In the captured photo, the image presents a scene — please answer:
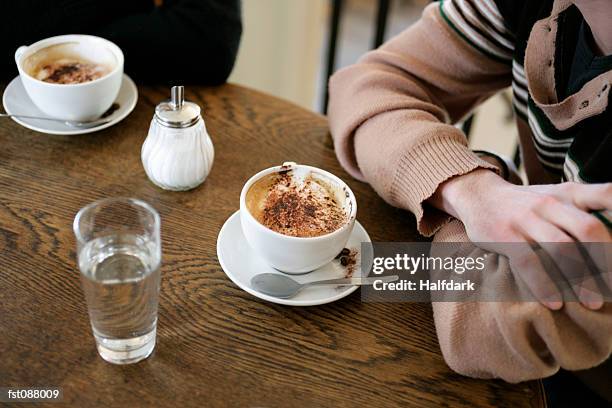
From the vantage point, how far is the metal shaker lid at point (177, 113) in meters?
0.82

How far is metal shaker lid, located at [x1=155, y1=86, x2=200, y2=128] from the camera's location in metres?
0.82

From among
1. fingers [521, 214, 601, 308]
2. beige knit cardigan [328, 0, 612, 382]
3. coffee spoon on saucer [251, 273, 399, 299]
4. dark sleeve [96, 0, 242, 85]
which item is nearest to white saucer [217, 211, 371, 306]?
coffee spoon on saucer [251, 273, 399, 299]

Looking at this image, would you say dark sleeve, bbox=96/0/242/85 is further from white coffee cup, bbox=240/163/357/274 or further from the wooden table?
white coffee cup, bbox=240/163/357/274

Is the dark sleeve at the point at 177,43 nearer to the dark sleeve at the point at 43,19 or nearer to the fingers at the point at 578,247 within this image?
the dark sleeve at the point at 43,19

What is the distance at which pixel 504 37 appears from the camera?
3.25 feet

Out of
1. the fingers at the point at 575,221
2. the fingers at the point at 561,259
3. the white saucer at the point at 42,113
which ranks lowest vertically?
the white saucer at the point at 42,113

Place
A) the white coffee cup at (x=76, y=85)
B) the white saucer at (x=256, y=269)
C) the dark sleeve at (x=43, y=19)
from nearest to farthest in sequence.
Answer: the white saucer at (x=256, y=269), the white coffee cup at (x=76, y=85), the dark sleeve at (x=43, y=19)

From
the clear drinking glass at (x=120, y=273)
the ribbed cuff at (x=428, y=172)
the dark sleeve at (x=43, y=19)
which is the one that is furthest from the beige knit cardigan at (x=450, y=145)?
the dark sleeve at (x=43, y=19)

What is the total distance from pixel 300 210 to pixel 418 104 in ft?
0.93

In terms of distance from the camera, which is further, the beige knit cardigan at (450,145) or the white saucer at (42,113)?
the white saucer at (42,113)

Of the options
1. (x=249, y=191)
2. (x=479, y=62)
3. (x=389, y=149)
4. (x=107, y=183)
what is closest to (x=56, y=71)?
(x=107, y=183)

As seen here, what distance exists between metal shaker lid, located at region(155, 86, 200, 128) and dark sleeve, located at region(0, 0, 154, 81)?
37cm

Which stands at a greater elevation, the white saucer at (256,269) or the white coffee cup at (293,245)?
the white coffee cup at (293,245)

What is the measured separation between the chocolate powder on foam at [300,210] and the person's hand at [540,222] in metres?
0.15
